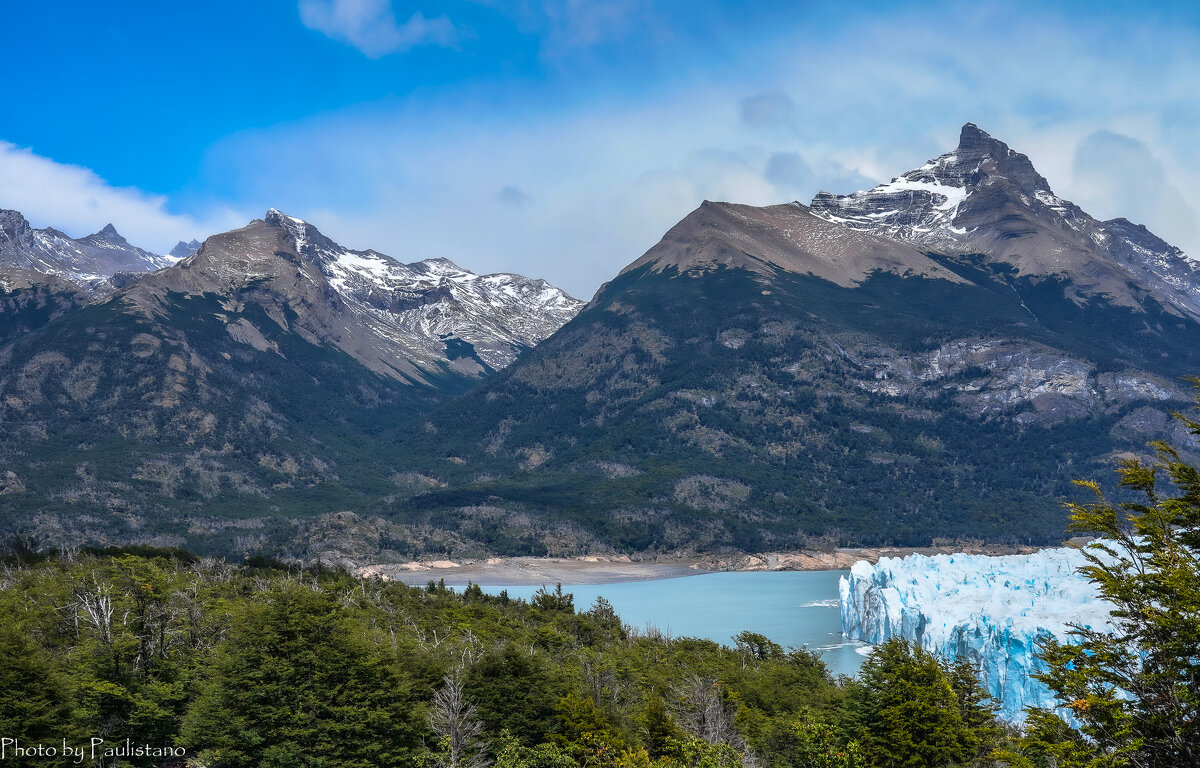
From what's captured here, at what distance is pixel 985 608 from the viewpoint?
101 meters

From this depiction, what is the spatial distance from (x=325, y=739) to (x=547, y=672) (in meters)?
15.6

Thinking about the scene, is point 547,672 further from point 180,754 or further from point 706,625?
point 706,625

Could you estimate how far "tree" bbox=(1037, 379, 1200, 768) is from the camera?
2470 centimetres

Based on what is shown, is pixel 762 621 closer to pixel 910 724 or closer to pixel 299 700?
pixel 910 724

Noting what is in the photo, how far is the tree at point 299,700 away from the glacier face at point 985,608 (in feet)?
164

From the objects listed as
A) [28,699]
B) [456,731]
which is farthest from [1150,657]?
[28,699]

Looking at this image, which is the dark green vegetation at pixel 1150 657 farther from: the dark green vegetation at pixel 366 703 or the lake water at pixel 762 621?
the lake water at pixel 762 621

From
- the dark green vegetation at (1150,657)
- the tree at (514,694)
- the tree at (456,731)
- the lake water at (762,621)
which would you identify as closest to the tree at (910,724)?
the tree at (514,694)

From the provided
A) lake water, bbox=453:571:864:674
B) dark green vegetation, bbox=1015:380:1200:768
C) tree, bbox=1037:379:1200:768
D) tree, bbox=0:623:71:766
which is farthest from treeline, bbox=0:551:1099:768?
lake water, bbox=453:571:864:674

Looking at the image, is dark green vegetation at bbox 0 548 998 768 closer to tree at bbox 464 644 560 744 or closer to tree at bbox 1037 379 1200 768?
tree at bbox 464 644 560 744

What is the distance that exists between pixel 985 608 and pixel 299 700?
80.3 metres

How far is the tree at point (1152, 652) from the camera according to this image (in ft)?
81.0

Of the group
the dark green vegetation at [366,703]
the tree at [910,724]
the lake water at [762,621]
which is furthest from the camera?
the lake water at [762,621]

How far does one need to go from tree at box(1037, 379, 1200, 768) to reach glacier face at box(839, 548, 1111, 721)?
47426 millimetres
